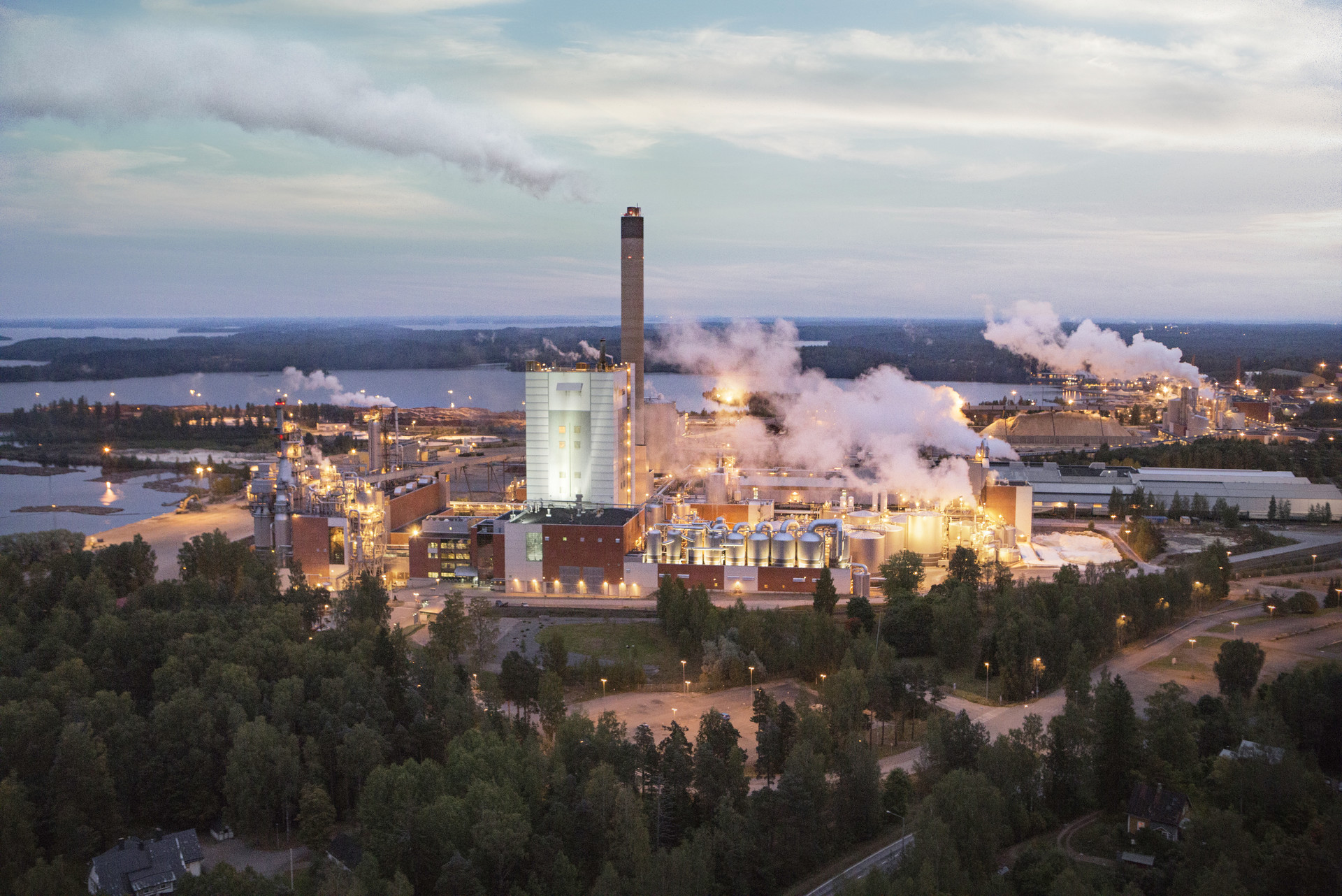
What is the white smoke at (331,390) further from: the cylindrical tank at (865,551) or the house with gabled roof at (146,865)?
the house with gabled roof at (146,865)

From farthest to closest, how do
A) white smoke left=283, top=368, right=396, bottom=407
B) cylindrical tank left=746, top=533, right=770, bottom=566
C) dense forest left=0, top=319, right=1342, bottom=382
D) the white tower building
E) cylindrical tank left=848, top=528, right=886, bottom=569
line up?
dense forest left=0, top=319, right=1342, bottom=382, white smoke left=283, top=368, right=396, bottom=407, the white tower building, cylindrical tank left=848, top=528, right=886, bottom=569, cylindrical tank left=746, top=533, right=770, bottom=566

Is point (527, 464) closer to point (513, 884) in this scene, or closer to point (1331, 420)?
point (513, 884)

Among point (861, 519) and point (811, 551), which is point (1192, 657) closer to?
point (811, 551)

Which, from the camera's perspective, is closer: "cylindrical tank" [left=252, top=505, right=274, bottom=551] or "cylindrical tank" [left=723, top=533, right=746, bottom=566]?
"cylindrical tank" [left=723, top=533, right=746, bottom=566]

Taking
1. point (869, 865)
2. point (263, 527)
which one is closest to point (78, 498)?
point (263, 527)

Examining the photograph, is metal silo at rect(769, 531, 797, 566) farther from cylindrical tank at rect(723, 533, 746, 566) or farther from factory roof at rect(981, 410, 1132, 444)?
factory roof at rect(981, 410, 1132, 444)

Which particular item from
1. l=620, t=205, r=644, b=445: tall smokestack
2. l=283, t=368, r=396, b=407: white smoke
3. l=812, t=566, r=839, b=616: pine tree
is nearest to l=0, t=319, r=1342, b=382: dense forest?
l=283, t=368, r=396, b=407: white smoke
